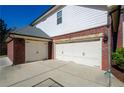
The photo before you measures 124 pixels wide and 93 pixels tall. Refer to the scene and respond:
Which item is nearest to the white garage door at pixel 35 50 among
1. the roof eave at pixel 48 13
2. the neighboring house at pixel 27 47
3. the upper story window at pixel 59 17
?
the neighboring house at pixel 27 47

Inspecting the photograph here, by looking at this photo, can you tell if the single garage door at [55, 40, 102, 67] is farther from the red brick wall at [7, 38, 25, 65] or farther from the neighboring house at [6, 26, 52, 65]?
the red brick wall at [7, 38, 25, 65]

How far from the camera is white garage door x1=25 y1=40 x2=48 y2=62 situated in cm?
1015

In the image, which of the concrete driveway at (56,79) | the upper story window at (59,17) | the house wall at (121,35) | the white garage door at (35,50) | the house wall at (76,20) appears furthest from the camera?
the upper story window at (59,17)

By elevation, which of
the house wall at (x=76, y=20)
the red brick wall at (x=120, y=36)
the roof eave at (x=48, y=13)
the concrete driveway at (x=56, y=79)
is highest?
the roof eave at (x=48, y=13)

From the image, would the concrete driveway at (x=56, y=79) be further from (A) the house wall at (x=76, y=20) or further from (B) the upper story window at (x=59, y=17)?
(B) the upper story window at (x=59, y=17)

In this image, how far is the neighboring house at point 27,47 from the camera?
29.8 feet

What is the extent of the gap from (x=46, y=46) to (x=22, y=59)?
3.21m

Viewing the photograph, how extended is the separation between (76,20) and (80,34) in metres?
1.28

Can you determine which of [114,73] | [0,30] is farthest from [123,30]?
[0,30]

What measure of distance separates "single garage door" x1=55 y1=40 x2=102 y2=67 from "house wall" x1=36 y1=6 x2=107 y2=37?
1255mm

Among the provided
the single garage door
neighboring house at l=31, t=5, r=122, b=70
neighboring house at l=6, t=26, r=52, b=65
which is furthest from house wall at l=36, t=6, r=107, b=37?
neighboring house at l=6, t=26, r=52, b=65

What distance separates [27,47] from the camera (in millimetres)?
10117

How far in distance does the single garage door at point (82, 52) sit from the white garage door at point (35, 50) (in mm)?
1776

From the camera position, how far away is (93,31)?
7.57 meters
